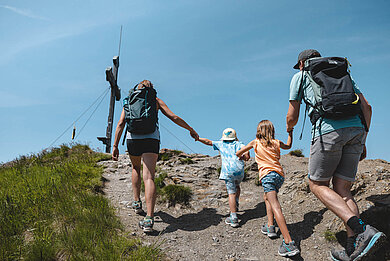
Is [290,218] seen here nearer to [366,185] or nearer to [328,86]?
[366,185]

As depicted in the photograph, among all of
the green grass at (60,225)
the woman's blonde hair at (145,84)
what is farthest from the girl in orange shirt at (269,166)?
the woman's blonde hair at (145,84)

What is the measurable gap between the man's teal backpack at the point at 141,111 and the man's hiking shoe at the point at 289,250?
2.94m

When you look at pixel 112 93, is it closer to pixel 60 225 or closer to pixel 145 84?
pixel 145 84

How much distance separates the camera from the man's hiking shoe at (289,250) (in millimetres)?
4158

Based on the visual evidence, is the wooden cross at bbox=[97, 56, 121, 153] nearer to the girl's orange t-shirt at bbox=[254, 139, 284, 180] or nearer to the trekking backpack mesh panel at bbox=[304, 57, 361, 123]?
the girl's orange t-shirt at bbox=[254, 139, 284, 180]

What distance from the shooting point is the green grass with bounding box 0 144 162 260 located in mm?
3834

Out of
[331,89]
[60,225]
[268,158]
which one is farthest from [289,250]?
[60,225]

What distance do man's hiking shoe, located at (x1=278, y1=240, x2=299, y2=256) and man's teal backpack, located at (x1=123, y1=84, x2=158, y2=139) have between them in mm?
2937

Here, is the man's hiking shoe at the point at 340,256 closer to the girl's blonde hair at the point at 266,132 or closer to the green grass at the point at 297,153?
the girl's blonde hair at the point at 266,132

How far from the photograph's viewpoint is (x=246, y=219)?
5863 mm

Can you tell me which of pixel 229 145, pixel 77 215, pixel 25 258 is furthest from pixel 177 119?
pixel 25 258

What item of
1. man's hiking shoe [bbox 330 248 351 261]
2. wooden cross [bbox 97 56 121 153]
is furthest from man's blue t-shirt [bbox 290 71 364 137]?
wooden cross [bbox 97 56 121 153]

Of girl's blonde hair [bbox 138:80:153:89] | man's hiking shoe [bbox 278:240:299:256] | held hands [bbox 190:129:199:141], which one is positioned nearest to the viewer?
man's hiking shoe [bbox 278:240:299:256]

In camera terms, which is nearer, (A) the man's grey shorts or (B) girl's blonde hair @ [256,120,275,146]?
(A) the man's grey shorts
